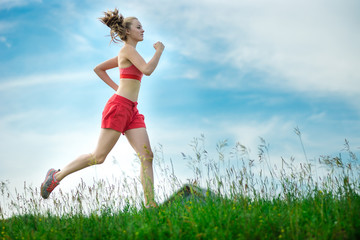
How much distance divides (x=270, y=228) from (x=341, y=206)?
1059 mm

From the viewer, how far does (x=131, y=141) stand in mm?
4984

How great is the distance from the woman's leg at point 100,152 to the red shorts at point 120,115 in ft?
0.33

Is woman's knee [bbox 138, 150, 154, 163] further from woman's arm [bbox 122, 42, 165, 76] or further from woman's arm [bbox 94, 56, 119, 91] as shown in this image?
woman's arm [bbox 94, 56, 119, 91]

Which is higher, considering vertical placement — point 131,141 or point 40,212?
point 131,141

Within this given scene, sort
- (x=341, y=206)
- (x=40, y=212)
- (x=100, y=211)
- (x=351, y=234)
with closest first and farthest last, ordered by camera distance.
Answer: (x=351, y=234), (x=341, y=206), (x=100, y=211), (x=40, y=212)

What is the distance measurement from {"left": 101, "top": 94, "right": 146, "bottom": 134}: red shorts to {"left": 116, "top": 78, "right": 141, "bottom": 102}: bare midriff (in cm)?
6

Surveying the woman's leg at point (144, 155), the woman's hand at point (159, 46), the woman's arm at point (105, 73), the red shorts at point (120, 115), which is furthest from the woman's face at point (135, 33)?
the woman's leg at point (144, 155)

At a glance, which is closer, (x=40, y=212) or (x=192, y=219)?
(x=192, y=219)

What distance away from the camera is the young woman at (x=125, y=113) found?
15.9ft

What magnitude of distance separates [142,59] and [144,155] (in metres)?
1.36

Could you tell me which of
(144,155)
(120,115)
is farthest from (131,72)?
(144,155)

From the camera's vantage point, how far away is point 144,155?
487 cm

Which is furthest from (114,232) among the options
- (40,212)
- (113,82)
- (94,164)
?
(113,82)

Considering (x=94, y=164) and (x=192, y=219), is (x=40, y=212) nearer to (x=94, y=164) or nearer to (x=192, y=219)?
(x=94, y=164)
